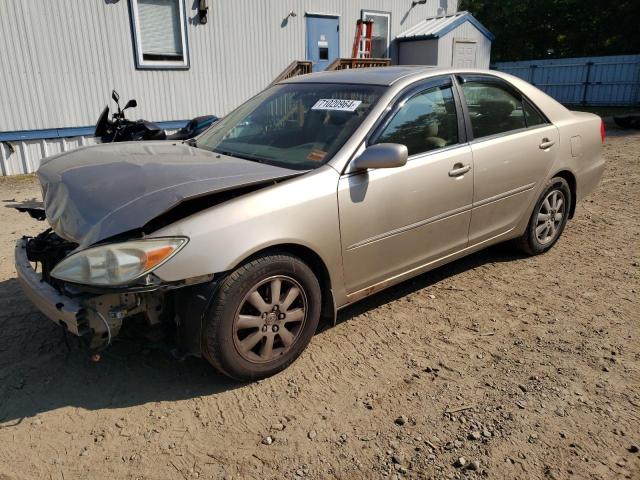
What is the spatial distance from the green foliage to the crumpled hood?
1008 inches

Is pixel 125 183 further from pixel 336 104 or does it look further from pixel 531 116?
pixel 531 116

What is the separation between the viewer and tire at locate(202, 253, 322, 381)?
2.71 metres

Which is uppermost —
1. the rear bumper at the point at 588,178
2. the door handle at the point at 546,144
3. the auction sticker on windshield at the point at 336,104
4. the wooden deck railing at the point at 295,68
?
the wooden deck railing at the point at 295,68

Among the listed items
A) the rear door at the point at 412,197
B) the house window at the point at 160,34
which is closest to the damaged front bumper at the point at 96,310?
the rear door at the point at 412,197

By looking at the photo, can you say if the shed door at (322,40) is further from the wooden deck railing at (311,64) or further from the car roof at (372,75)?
the car roof at (372,75)

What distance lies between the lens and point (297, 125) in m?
3.60

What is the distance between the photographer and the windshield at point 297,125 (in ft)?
10.9

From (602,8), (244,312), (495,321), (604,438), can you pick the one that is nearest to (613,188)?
(495,321)

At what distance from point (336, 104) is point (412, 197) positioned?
808 millimetres

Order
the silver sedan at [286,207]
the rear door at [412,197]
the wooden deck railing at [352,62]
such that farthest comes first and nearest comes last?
the wooden deck railing at [352,62]
the rear door at [412,197]
the silver sedan at [286,207]

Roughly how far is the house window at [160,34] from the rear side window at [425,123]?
7.67 meters

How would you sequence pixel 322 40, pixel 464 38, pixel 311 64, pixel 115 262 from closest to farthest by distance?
1. pixel 115 262
2. pixel 311 64
3. pixel 322 40
4. pixel 464 38

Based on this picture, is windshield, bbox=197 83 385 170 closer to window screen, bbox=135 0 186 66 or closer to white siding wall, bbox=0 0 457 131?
white siding wall, bbox=0 0 457 131

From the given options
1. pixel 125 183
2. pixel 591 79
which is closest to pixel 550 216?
pixel 125 183
